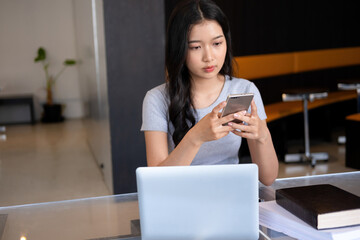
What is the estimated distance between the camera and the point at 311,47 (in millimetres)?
6648

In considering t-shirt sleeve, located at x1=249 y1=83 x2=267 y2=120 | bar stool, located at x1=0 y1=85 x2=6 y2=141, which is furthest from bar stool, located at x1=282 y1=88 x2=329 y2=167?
bar stool, located at x1=0 y1=85 x2=6 y2=141

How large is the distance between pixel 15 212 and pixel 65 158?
4573 mm

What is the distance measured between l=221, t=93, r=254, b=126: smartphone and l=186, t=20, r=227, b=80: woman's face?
0.31m

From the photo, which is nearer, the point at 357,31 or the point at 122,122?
the point at 122,122

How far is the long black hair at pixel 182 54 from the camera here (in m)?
1.73

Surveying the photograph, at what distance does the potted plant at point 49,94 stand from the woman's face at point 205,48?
7209 millimetres

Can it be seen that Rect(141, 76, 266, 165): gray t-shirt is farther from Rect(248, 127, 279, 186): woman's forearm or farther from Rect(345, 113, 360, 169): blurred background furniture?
Rect(345, 113, 360, 169): blurred background furniture

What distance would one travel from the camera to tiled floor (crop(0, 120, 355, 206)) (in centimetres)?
446

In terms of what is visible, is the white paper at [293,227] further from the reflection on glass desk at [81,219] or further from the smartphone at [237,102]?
the smartphone at [237,102]

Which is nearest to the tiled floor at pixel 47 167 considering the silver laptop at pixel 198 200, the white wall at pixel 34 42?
the white wall at pixel 34 42

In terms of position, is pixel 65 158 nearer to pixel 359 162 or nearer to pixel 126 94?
pixel 126 94

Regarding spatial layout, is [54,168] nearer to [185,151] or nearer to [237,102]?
[185,151]

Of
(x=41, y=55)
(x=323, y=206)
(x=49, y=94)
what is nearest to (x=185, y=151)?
(x=323, y=206)

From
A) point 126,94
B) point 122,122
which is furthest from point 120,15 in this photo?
point 122,122
